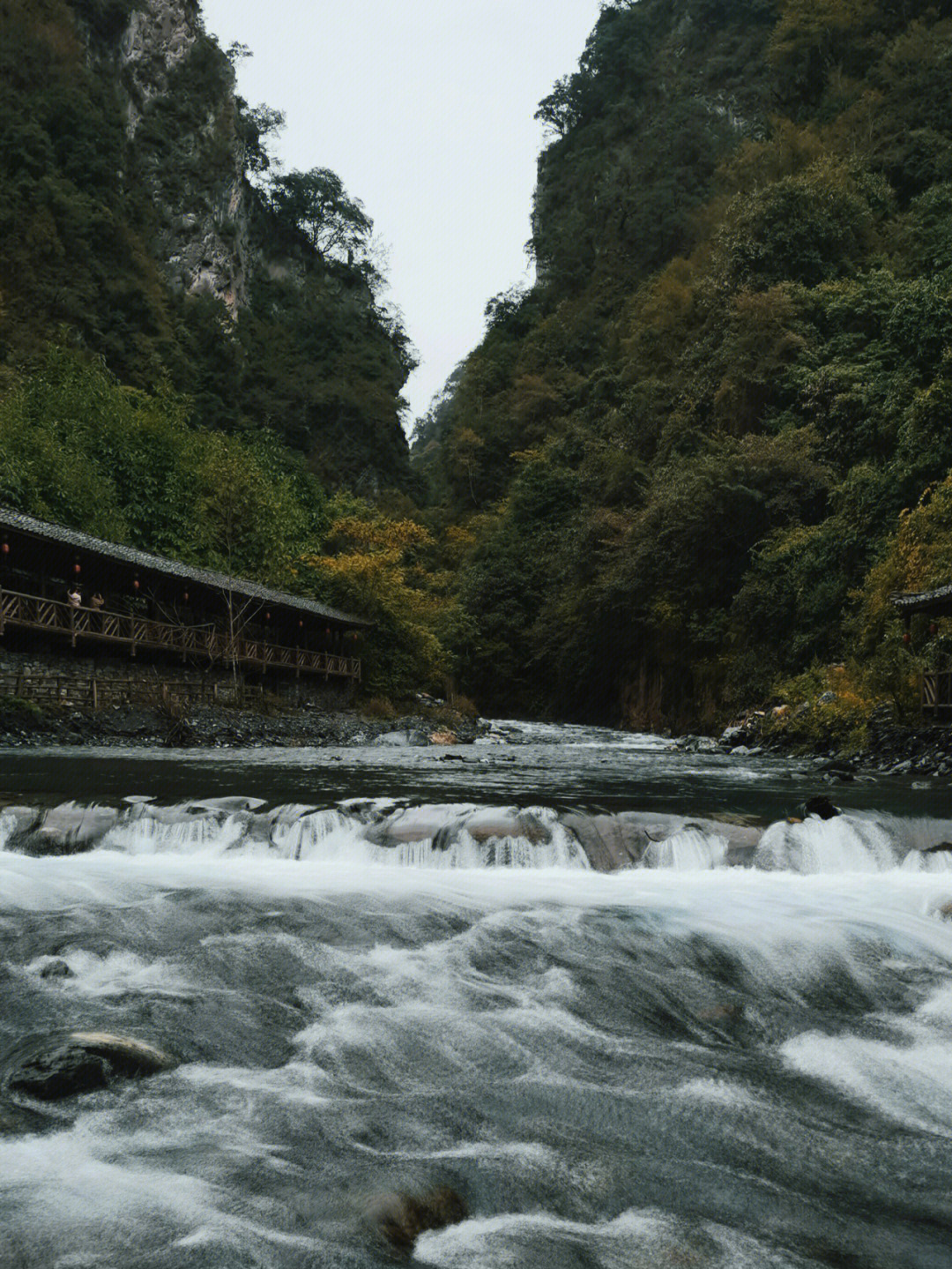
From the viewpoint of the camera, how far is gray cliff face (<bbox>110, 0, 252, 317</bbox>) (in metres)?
64.8

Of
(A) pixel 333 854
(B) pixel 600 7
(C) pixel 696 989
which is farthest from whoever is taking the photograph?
(B) pixel 600 7

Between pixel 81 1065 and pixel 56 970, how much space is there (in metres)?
1.77

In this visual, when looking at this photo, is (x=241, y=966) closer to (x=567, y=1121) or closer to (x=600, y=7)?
(x=567, y=1121)

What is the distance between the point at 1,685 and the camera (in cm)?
2284

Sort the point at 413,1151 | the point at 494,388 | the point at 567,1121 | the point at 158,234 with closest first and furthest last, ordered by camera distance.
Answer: the point at 413,1151 < the point at 567,1121 < the point at 158,234 < the point at 494,388

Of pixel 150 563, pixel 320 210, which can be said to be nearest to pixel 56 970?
pixel 150 563

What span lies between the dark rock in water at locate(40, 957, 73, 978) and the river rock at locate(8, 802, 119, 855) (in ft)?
→ 11.0

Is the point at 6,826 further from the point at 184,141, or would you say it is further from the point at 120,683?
the point at 184,141

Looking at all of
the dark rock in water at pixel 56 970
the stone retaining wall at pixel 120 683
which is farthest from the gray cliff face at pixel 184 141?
the dark rock in water at pixel 56 970

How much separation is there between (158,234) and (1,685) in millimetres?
49319

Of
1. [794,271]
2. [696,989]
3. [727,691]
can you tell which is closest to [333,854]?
[696,989]

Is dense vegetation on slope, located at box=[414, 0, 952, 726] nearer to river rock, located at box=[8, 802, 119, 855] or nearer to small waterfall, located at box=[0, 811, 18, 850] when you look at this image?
river rock, located at box=[8, 802, 119, 855]

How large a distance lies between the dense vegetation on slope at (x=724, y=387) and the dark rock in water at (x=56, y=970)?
16873 millimetres

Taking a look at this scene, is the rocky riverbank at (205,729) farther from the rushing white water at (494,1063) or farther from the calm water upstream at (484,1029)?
the rushing white water at (494,1063)
